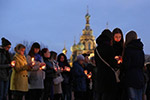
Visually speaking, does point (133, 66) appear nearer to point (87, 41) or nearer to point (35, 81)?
point (35, 81)

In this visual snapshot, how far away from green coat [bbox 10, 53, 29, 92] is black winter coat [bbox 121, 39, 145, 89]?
2.75m

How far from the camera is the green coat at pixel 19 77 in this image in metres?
8.08

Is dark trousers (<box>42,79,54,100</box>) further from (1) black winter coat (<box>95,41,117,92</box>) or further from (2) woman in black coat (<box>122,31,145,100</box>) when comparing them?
(2) woman in black coat (<box>122,31,145,100</box>)

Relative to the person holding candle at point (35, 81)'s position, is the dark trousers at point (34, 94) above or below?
below

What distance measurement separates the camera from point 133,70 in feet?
22.2

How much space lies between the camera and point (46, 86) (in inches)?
375

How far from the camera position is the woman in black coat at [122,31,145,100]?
22.0 feet

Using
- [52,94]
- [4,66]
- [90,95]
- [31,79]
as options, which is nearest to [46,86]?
[52,94]

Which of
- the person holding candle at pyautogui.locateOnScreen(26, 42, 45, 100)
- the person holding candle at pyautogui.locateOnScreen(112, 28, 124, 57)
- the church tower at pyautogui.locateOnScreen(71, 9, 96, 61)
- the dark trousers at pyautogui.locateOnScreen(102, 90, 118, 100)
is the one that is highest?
the church tower at pyautogui.locateOnScreen(71, 9, 96, 61)

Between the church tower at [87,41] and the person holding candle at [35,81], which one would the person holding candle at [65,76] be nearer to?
the person holding candle at [35,81]

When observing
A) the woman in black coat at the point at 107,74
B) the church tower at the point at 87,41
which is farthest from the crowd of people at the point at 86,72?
the church tower at the point at 87,41

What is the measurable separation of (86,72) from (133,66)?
4.49 meters

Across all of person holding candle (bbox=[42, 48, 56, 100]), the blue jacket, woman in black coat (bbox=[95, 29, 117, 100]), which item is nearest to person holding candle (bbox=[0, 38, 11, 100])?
person holding candle (bbox=[42, 48, 56, 100])

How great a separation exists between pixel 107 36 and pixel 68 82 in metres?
5.14
